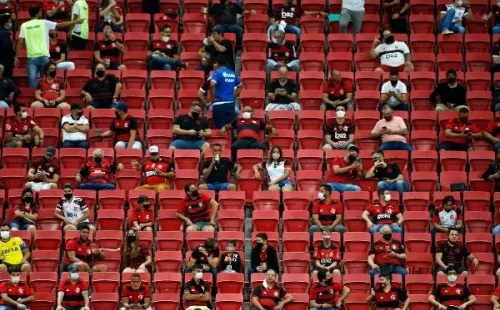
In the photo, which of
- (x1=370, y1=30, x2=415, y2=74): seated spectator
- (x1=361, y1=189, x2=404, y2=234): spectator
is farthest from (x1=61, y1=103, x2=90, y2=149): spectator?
(x1=370, y1=30, x2=415, y2=74): seated spectator

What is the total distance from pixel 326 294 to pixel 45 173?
538 cm

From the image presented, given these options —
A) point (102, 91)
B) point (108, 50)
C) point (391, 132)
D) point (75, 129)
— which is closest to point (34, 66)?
point (108, 50)

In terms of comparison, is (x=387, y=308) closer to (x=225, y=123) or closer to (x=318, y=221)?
(x=318, y=221)

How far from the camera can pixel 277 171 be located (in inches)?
1047

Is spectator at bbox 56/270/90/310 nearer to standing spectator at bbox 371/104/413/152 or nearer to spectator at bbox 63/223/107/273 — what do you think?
spectator at bbox 63/223/107/273

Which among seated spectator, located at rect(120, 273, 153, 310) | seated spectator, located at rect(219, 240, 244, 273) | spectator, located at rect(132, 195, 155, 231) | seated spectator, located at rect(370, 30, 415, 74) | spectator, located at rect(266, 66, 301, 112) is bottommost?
seated spectator, located at rect(120, 273, 153, 310)

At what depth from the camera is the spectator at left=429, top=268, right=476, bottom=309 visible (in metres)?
24.2

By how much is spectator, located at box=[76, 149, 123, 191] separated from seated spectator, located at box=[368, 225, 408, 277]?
4558 millimetres

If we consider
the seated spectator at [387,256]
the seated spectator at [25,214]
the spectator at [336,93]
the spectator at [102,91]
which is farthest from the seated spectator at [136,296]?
the spectator at [336,93]

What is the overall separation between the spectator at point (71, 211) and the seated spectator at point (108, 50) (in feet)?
12.6

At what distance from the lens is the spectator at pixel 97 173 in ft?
86.9

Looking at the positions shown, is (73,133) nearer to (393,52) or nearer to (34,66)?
(34,66)

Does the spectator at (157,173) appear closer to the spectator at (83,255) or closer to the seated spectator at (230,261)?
the spectator at (83,255)

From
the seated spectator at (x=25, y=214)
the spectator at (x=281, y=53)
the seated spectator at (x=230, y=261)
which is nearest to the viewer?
the seated spectator at (x=230, y=261)
